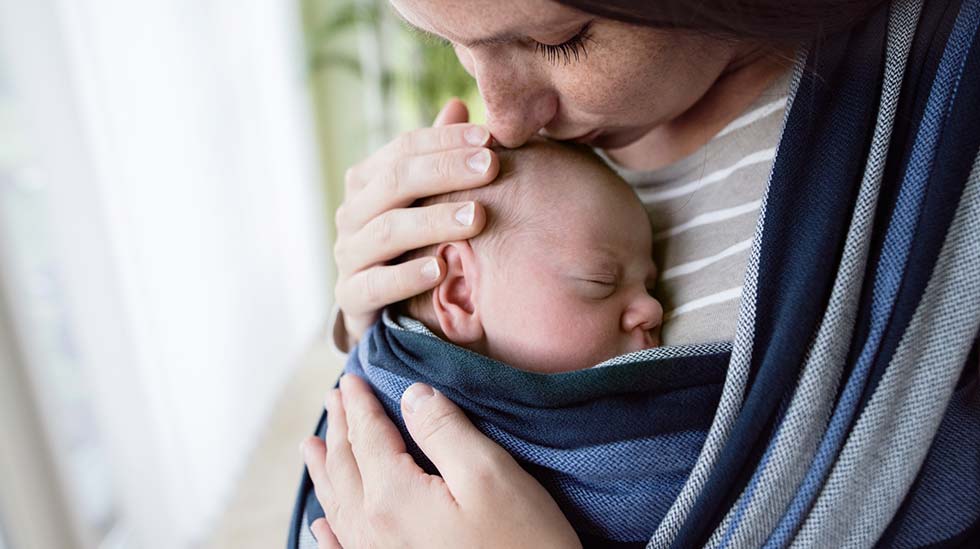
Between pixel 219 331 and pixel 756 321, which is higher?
pixel 756 321

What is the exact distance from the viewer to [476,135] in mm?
902

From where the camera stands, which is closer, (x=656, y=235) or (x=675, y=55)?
(x=675, y=55)

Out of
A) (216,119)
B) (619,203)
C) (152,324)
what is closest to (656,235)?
(619,203)

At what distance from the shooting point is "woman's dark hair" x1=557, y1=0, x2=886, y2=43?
635 mm

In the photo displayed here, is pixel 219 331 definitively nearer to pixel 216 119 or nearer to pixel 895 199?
pixel 216 119

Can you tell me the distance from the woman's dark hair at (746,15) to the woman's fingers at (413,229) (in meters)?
0.30

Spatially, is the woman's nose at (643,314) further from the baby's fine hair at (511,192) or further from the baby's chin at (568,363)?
the baby's fine hair at (511,192)

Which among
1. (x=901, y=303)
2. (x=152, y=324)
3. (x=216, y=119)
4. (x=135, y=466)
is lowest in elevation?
(x=135, y=466)

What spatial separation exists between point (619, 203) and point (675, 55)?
214mm

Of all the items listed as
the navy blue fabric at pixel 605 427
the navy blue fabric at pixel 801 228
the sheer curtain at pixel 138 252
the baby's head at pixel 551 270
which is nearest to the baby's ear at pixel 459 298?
the baby's head at pixel 551 270

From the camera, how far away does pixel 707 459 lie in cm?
67

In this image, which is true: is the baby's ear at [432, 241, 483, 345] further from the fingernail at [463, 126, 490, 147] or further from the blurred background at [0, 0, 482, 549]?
the blurred background at [0, 0, 482, 549]

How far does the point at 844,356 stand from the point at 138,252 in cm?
175

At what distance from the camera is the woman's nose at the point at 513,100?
76 centimetres
